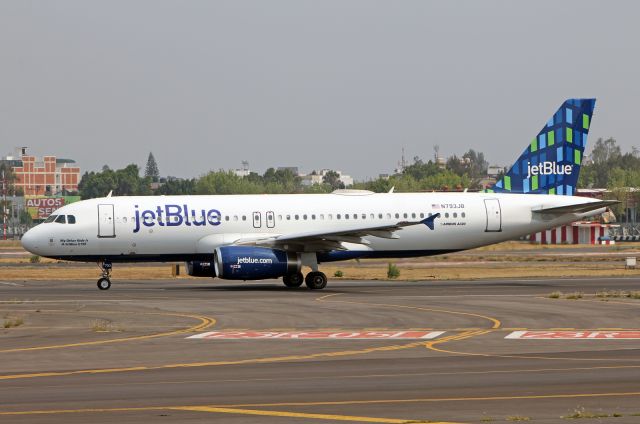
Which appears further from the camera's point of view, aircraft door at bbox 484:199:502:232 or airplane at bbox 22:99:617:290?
aircraft door at bbox 484:199:502:232

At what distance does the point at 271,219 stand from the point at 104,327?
63.0 ft

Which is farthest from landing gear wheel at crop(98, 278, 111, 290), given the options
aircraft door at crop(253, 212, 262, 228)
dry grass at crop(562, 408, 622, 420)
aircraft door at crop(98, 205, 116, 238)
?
dry grass at crop(562, 408, 622, 420)

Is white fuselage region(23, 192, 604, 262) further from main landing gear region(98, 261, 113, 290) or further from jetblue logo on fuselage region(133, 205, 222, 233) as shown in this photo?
main landing gear region(98, 261, 113, 290)

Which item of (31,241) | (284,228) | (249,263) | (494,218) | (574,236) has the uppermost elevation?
(494,218)

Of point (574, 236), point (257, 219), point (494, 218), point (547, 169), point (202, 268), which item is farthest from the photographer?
point (574, 236)

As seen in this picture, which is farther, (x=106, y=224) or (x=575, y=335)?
(x=106, y=224)

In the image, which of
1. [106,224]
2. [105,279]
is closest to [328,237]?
[106,224]

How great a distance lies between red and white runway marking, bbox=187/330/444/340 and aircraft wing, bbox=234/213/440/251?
1612 cm

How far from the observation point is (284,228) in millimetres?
49125

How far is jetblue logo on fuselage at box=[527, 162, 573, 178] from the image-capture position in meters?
52.9

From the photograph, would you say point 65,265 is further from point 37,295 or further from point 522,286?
point 522,286

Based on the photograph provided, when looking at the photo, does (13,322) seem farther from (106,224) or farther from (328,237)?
(328,237)

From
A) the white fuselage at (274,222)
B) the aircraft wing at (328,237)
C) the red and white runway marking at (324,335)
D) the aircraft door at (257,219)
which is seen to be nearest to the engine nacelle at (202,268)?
the white fuselage at (274,222)

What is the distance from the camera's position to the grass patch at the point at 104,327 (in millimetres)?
30094
